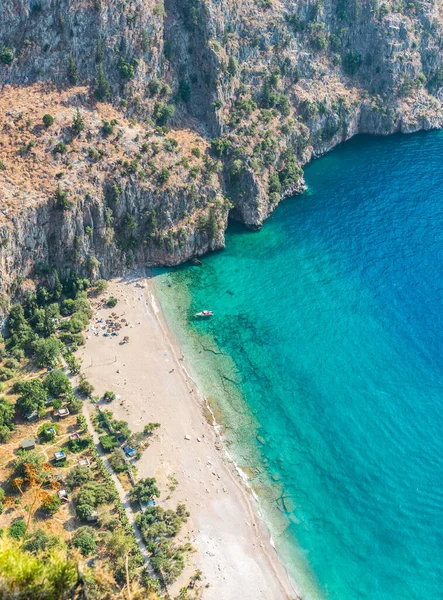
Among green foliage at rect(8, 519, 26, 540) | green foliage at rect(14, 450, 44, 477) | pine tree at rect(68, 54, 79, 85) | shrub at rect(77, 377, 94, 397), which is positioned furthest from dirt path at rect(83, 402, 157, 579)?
pine tree at rect(68, 54, 79, 85)

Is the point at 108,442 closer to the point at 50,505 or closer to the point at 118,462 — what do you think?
the point at 118,462

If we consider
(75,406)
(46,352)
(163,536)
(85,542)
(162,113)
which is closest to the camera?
(85,542)

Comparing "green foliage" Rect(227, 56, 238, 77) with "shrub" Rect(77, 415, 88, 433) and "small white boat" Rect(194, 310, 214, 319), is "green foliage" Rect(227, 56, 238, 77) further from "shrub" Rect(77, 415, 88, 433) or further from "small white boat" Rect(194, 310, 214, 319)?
"shrub" Rect(77, 415, 88, 433)

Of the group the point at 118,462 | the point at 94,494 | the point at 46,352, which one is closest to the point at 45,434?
the point at 118,462

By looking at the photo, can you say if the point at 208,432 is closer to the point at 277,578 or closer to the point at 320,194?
the point at 277,578

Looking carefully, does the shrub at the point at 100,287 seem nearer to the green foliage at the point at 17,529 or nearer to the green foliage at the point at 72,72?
the green foliage at the point at 72,72
